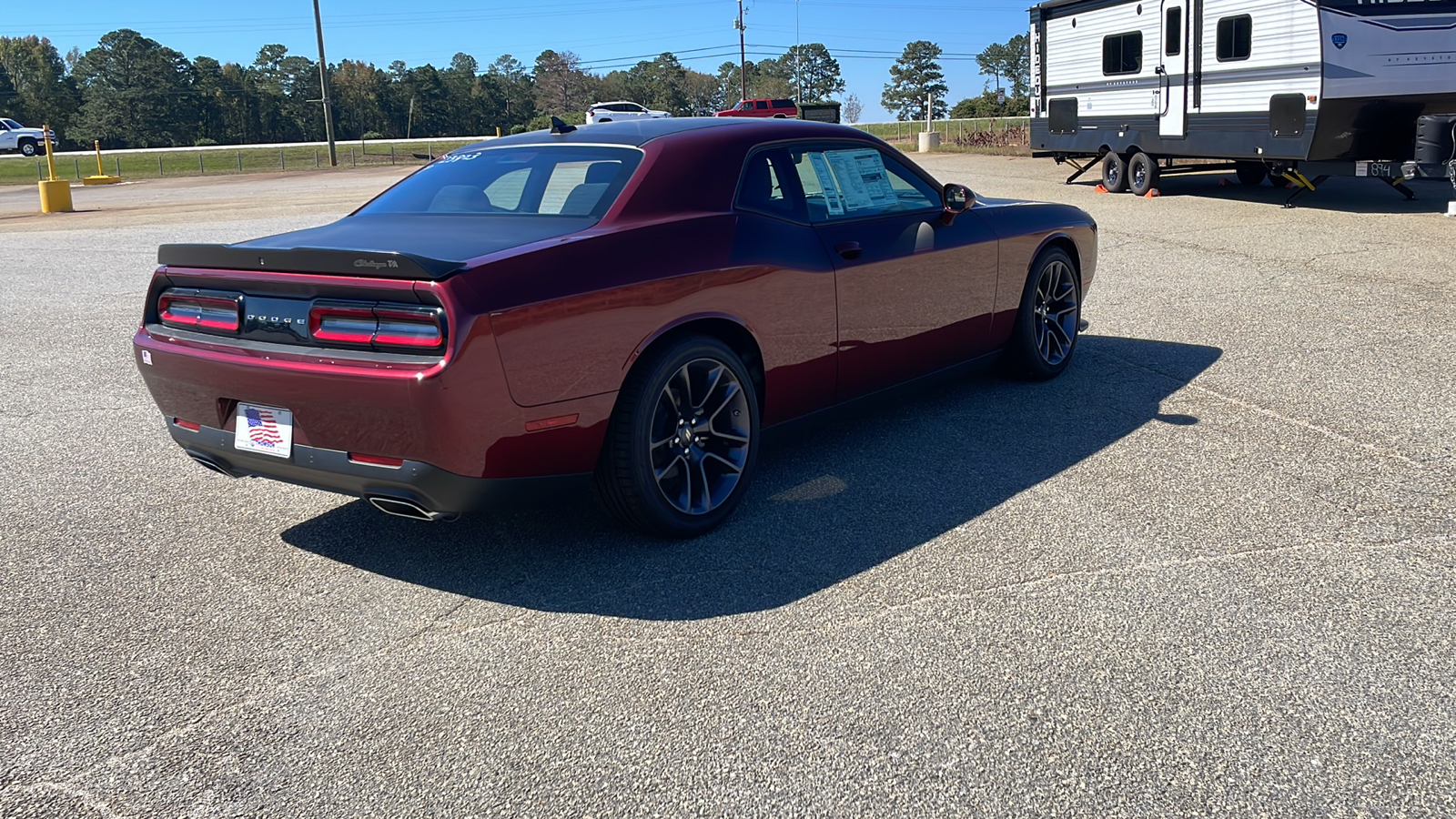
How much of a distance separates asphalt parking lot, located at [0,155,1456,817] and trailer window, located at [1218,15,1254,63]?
9762 millimetres

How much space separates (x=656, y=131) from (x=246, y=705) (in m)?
2.70

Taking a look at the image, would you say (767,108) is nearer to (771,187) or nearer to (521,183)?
(771,187)

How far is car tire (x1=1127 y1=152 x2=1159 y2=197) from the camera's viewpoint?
17.8 metres

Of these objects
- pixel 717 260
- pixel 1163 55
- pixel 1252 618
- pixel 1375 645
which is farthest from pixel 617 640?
pixel 1163 55

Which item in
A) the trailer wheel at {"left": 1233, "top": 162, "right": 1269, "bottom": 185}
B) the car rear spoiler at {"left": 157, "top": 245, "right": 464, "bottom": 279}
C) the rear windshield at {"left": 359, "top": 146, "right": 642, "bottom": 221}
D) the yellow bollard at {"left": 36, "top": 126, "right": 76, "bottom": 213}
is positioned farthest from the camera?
the yellow bollard at {"left": 36, "top": 126, "right": 76, "bottom": 213}

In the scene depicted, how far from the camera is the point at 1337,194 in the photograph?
16953 mm

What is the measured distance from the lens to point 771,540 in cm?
434

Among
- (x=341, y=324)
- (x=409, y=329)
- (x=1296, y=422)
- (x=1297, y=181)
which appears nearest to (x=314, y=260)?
(x=341, y=324)

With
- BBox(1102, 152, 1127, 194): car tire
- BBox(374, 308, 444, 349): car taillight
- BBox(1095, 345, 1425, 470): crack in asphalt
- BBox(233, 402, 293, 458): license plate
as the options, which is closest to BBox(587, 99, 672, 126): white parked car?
BBox(1102, 152, 1127, 194): car tire

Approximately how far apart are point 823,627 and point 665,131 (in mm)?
2219

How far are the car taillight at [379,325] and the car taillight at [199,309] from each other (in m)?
0.42

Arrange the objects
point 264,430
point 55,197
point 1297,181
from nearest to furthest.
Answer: point 264,430 < point 1297,181 < point 55,197

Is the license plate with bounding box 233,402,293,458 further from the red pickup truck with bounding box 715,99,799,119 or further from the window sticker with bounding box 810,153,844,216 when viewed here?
the red pickup truck with bounding box 715,99,799,119

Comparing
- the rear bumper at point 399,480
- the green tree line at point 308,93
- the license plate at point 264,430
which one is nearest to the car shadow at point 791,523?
the rear bumper at point 399,480
